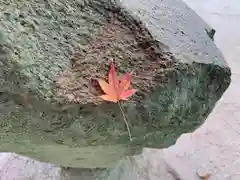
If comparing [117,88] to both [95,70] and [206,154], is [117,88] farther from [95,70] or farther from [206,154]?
[206,154]

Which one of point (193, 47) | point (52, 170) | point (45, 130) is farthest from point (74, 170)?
point (193, 47)

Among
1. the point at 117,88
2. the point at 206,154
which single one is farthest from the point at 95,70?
the point at 206,154

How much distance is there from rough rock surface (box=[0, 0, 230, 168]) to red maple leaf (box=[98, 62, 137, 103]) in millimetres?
15

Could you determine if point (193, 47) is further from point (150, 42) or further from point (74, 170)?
point (74, 170)

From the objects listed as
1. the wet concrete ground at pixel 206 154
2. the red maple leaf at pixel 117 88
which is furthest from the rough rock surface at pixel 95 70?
the wet concrete ground at pixel 206 154

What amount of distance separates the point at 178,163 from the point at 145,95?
2.71 feet

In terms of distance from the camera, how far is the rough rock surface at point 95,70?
2.23ft

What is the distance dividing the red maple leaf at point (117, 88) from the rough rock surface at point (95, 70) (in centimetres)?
1

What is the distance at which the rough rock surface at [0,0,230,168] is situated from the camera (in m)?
0.68

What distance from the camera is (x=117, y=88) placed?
677mm

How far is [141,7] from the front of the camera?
79 cm

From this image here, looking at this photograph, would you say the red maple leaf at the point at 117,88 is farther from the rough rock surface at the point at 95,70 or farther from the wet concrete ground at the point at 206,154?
the wet concrete ground at the point at 206,154

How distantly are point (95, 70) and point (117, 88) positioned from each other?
0.16 ft

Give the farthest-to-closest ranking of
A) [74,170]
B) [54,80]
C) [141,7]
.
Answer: [74,170] → [141,7] → [54,80]
